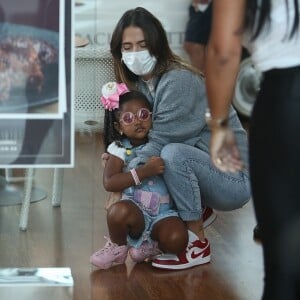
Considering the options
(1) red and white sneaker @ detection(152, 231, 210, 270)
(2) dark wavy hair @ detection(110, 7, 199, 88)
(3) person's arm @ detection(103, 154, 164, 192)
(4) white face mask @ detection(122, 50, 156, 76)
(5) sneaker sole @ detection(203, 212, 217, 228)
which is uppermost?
(2) dark wavy hair @ detection(110, 7, 199, 88)

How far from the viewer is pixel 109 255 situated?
119 inches

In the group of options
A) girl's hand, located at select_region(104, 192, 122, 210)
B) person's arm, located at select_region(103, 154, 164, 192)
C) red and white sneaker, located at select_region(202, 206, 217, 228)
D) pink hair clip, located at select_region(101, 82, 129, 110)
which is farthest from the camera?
red and white sneaker, located at select_region(202, 206, 217, 228)

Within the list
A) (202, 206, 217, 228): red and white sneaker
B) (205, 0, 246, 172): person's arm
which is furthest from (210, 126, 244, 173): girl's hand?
(202, 206, 217, 228): red and white sneaker

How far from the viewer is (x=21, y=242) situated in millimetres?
2930

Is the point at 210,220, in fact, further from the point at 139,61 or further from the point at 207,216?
the point at 139,61

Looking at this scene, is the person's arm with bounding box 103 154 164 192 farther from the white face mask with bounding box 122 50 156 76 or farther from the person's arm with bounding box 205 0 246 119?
the person's arm with bounding box 205 0 246 119

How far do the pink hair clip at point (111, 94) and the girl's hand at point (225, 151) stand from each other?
3.85 ft

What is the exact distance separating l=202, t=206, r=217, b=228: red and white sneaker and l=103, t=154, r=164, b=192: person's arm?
400 millimetres

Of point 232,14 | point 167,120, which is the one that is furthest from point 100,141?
point 232,14

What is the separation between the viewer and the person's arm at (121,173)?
2.98m

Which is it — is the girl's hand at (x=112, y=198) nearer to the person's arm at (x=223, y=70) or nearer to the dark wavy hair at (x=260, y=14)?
the person's arm at (x=223, y=70)

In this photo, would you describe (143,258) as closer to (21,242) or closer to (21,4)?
(21,242)

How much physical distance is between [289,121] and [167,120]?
1.39 metres

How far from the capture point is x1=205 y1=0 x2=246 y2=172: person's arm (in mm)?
1646
